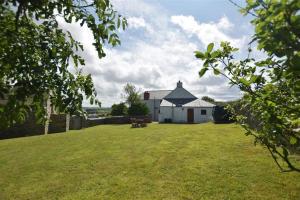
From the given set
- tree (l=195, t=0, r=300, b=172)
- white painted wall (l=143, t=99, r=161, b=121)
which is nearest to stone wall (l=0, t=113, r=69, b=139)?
tree (l=195, t=0, r=300, b=172)

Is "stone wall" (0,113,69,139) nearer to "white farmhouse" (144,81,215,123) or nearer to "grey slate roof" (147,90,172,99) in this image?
"white farmhouse" (144,81,215,123)

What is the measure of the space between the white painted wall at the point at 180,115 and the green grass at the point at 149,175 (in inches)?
1284

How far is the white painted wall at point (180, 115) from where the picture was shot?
156 feet

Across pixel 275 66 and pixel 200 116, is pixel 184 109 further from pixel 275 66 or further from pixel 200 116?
pixel 275 66

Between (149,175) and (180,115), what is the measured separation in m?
39.9

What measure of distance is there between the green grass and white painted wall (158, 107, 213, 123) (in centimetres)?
3261

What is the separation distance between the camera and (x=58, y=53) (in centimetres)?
309

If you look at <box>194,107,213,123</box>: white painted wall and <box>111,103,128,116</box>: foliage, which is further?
<box>111,103,128,116</box>: foliage

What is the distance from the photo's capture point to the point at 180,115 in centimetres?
4969

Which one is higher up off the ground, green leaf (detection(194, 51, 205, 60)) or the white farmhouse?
the white farmhouse

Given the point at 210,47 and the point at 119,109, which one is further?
the point at 119,109

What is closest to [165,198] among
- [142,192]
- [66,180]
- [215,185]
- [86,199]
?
[142,192]

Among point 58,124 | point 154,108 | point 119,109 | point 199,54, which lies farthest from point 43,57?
point 154,108

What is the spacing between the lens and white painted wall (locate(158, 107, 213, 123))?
47594 millimetres
